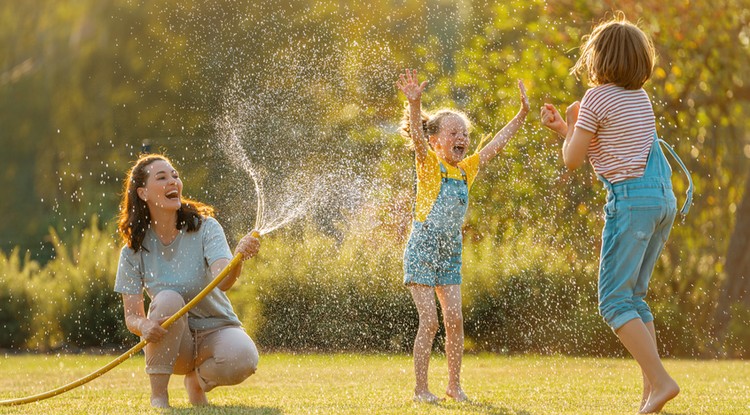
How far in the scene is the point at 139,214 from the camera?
4770 mm

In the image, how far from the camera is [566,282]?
8.98 m

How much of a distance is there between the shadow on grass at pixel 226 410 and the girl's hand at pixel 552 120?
5.07 ft

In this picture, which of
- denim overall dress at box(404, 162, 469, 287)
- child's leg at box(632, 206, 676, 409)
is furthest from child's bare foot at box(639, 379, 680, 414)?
denim overall dress at box(404, 162, 469, 287)

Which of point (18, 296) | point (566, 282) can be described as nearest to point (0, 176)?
point (18, 296)

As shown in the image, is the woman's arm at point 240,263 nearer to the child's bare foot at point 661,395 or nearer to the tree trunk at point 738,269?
the child's bare foot at point 661,395

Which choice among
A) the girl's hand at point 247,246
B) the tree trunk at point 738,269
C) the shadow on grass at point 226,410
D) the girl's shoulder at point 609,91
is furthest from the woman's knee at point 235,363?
the tree trunk at point 738,269

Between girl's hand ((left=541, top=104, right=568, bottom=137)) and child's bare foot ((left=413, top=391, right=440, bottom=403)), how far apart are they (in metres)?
1.28

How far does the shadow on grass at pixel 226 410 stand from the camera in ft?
13.9

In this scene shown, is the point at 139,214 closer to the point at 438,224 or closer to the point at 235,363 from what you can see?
the point at 235,363

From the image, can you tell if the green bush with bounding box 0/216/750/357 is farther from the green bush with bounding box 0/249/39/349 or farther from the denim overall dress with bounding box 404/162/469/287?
the denim overall dress with bounding box 404/162/469/287

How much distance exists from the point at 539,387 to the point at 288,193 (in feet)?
13.5

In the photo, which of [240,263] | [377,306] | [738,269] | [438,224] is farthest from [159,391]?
[738,269]

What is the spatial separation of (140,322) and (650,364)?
2003 millimetres

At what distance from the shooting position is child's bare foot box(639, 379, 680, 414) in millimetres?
3789
